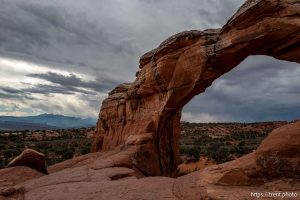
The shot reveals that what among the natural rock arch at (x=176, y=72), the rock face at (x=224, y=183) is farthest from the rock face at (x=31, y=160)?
the rock face at (x=224, y=183)

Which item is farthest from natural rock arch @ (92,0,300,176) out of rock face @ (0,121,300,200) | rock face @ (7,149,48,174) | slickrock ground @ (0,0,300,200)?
rock face @ (7,149,48,174)

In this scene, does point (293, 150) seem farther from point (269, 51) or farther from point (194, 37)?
point (194, 37)

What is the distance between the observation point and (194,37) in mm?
19250

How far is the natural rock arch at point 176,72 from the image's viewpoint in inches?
580

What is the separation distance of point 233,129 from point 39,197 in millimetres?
75429

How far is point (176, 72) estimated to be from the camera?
20.5m

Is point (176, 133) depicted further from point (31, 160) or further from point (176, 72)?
point (31, 160)

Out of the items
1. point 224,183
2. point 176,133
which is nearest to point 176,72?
point 176,133

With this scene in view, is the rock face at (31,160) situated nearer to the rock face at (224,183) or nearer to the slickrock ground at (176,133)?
the slickrock ground at (176,133)

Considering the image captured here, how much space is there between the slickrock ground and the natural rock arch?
0.13 feet

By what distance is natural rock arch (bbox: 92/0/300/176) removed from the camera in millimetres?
14734

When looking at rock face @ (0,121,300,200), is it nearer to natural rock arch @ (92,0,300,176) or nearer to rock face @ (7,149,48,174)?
natural rock arch @ (92,0,300,176)

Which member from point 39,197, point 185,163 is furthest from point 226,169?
point 185,163

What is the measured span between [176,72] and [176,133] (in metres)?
5.58
